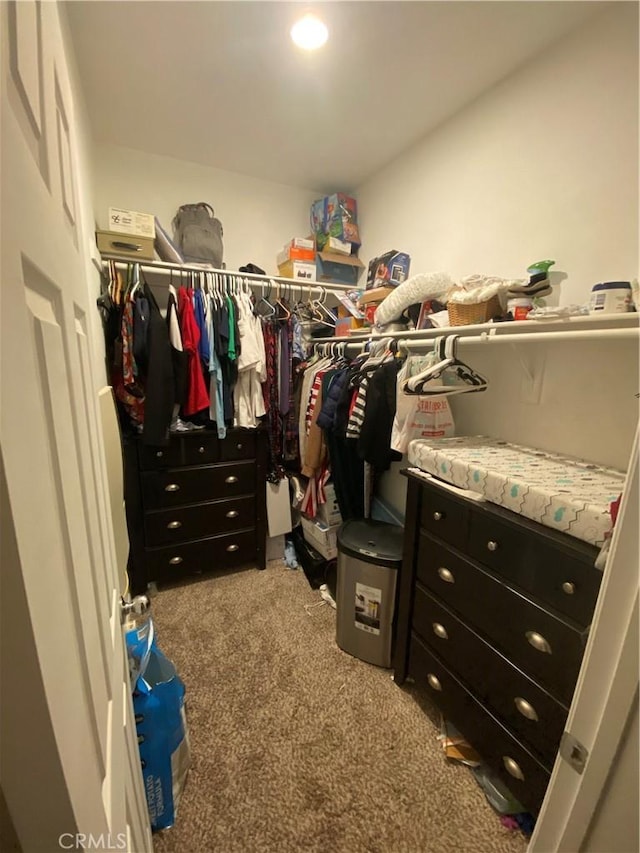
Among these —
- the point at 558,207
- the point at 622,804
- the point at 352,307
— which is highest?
the point at 558,207

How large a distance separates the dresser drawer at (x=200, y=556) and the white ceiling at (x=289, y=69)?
2.35 meters

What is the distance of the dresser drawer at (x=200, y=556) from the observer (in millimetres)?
2023

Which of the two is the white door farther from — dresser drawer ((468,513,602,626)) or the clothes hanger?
the clothes hanger

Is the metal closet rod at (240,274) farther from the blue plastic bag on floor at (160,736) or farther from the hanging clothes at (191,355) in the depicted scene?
the blue plastic bag on floor at (160,736)

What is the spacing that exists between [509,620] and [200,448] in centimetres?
170

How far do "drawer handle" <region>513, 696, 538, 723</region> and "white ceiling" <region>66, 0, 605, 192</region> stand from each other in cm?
228

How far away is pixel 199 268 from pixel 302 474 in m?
1.42

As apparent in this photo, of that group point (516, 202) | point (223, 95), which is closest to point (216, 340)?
point (223, 95)

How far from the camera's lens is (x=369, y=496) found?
2.03 m

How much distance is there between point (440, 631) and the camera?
1279 millimetres

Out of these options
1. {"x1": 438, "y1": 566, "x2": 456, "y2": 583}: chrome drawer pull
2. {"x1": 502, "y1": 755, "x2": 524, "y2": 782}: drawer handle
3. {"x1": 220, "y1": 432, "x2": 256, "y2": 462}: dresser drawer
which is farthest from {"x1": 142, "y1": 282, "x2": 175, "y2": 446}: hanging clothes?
{"x1": 502, "y1": 755, "x2": 524, "y2": 782}: drawer handle

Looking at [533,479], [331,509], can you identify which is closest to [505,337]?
[533,479]

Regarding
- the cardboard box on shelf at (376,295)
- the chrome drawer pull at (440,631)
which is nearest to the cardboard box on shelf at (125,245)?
the cardboard box on shelf at (376,295)

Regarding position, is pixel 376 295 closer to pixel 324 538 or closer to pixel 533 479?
pixel 533 479
